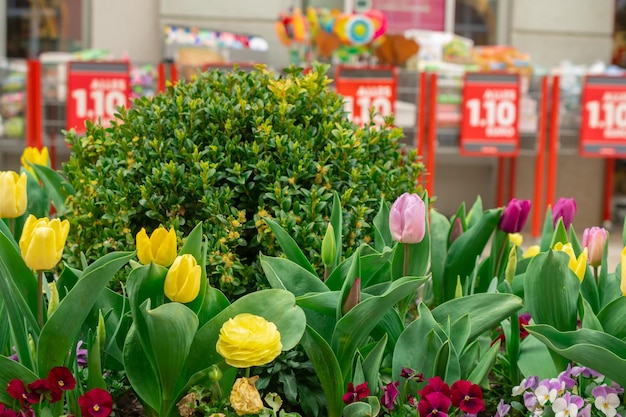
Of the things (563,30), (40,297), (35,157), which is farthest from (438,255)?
(563,30)

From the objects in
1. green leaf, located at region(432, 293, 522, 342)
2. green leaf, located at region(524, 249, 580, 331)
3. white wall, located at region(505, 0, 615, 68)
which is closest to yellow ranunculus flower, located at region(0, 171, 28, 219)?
green leaf, located at region(432, 293, 522, 342)

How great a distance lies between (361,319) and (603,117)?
5061 mm

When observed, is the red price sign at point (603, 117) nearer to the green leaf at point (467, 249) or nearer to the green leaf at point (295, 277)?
the green leaf at point (467, 249)

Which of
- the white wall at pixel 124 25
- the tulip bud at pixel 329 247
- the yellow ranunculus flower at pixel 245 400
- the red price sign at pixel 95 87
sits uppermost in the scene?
the white wall at pixel 124 25

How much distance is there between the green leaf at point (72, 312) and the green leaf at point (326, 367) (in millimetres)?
323

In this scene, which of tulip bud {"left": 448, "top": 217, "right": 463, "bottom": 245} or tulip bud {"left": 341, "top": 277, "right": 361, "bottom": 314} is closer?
tulip bud {"left": 341, "top": 277, "right": 361, "bottom": 314}

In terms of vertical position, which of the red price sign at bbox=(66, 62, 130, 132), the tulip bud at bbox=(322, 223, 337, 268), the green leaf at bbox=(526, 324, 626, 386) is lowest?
the green leaf at bbox=(526, 324, 626, 386)

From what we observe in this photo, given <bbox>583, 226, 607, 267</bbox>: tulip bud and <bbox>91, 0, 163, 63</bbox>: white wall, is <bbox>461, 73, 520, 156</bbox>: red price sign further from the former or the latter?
<bbox>583, 226, 607, 267</bbox>: tulip bud

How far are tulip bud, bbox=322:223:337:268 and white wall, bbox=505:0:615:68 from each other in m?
6.24

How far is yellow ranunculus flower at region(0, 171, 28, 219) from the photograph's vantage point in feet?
5.85

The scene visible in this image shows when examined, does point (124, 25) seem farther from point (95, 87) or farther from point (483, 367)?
point (483, 367)

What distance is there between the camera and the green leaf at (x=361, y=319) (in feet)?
4.79

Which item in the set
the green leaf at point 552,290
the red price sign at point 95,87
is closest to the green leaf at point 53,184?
the green leaf at point 552,290

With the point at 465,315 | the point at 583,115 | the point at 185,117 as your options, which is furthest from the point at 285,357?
the point at 583,115
